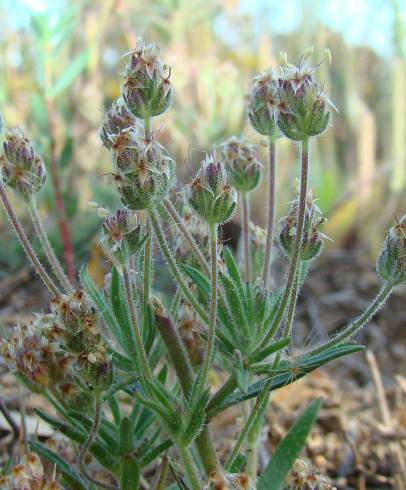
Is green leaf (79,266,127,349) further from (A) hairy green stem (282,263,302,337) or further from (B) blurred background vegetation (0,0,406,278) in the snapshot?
(B) blurred background vegetation (0,0,406,278)

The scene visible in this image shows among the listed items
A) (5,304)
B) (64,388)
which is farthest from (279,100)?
(5,304)

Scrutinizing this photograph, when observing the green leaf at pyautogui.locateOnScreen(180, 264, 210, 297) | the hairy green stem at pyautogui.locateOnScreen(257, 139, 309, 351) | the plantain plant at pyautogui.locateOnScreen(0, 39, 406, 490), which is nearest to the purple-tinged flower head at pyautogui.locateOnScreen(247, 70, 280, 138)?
the plantain plant at pyautogui.locateOnScreen(0, 39, 406, 490)

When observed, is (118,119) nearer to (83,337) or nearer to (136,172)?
(136,172)

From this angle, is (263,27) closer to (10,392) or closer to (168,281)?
(168,281)

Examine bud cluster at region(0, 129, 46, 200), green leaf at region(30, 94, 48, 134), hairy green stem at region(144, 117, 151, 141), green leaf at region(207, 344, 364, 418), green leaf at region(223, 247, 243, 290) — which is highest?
green leaf at region(30, 94, 48, 134)

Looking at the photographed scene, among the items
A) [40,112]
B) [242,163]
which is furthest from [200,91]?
[242,163]

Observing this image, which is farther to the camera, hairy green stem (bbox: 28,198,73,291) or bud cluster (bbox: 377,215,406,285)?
hairy green stem (bbox: 28,198,73,291)
